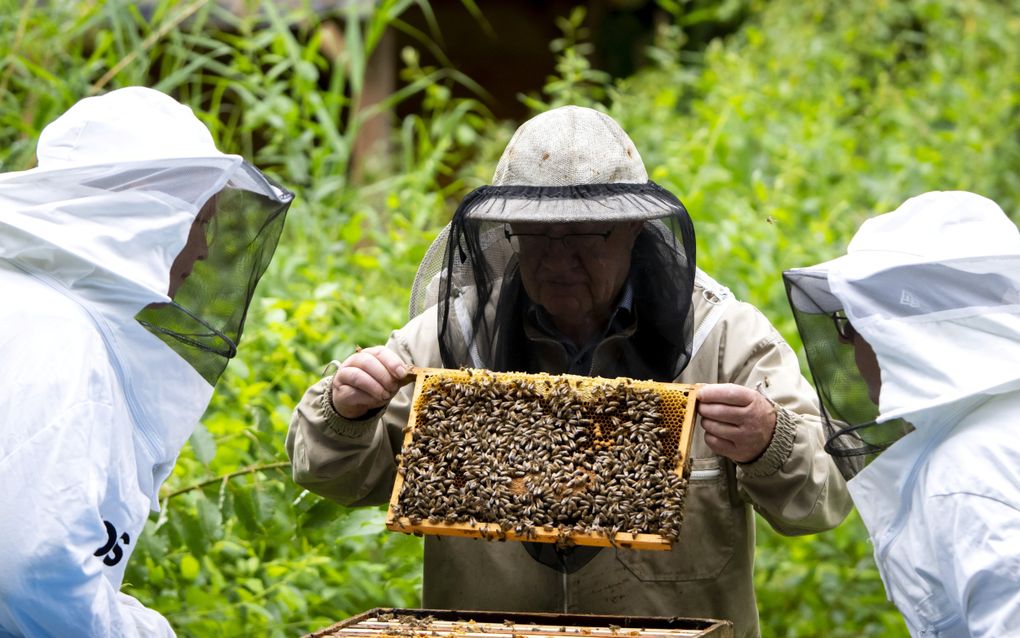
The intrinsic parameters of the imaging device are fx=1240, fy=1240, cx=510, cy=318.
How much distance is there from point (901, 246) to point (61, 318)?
5.93 feet

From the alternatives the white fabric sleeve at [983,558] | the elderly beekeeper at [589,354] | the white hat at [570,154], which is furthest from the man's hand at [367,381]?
the white fabric sleeve at [983,558]

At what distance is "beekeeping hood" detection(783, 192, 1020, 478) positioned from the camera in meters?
2.62

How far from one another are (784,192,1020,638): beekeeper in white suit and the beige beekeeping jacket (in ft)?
1.02

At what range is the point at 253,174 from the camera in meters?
2.96

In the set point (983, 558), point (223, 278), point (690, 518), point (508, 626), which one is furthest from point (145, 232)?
point (983, 558)

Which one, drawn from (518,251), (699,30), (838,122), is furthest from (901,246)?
(699,30)

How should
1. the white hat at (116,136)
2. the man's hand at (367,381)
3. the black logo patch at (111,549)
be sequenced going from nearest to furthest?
the black logo patch at (111,549) < the white hat at (116,136) < the man's hand at (367,381)

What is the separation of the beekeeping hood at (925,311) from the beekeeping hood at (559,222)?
453 millimetres

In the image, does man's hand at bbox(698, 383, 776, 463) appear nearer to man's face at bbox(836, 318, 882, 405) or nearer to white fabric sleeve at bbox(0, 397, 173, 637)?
man's face at bbox(836, 318, 882, 405)

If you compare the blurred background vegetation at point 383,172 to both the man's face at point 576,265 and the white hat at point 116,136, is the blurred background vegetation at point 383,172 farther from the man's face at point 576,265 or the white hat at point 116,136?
the white hat at point 116,136

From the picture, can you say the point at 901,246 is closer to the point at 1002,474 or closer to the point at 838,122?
the point at 1002,474

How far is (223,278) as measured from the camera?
2992 mm

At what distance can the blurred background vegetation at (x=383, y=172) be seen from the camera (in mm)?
4082

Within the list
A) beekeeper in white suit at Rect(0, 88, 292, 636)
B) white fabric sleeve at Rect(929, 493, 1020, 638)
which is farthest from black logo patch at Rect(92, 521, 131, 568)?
white fabric sleeve at Rect(929, 493, 1020, 638)
